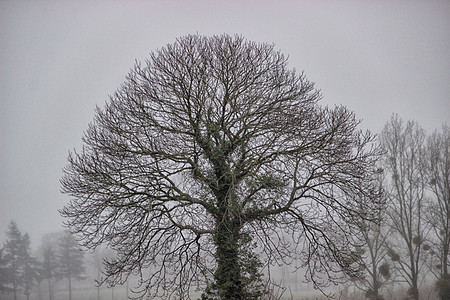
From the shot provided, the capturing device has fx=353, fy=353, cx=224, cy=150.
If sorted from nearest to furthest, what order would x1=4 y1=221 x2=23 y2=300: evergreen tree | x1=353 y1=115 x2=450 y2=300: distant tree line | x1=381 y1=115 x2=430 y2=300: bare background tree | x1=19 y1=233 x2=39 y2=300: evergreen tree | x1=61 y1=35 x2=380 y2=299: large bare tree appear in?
x1=61 y1=35 x2=380 y2=299: large bare tree → x1=353 y1=115 x2=450 y2=300: distant tree line → x1=381 y1=115 x2=430 y2=300: bare background tree → x1=4 y1=221 x2=23 y2=300: evergreen tree → x1=19 y1=233 x2=39 y2=300: evergreen tree

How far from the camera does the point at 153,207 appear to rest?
11797mm

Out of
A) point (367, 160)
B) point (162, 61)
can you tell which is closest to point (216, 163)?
point (162, 61)

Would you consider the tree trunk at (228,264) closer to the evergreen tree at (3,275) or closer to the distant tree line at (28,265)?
the distant tree line at (28,265)

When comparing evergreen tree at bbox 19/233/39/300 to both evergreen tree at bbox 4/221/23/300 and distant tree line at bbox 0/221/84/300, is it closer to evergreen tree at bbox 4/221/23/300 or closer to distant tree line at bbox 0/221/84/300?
distant tree line at bbox 0/221/84/300

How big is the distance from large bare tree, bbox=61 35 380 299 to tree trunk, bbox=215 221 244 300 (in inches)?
1.9

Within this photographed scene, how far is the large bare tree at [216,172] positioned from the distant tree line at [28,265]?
28.9 metres

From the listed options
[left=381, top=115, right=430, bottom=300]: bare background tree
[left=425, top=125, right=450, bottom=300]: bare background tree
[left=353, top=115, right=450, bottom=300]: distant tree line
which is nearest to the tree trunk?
[left=353, top=115, right=450, bottom=300]: distant tree line

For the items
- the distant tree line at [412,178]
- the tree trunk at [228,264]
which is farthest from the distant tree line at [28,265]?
the distant tree line at [412,178]

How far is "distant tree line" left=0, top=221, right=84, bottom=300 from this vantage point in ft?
122

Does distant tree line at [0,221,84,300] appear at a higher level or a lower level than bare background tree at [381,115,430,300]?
lower

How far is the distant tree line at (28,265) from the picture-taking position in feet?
122

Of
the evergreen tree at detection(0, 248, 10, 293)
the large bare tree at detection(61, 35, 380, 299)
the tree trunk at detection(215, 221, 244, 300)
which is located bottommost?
the evergreen tree at detection(0, 248, 10, 293)

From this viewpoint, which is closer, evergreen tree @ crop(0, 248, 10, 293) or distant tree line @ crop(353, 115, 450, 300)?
distant tree line @ crop(353, 115, 450, 300)

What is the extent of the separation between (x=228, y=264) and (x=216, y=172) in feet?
11.1
